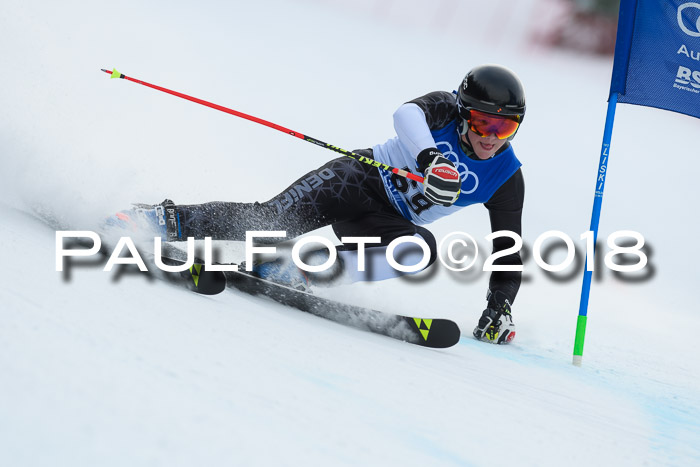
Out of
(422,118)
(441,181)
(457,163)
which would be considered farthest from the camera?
(457,163)

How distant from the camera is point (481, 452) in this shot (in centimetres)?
122

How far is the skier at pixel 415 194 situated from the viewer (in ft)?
8.77

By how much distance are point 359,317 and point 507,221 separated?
0.99m

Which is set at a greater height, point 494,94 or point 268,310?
point 494,94

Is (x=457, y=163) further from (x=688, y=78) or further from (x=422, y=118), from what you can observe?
(x=688, y=78)

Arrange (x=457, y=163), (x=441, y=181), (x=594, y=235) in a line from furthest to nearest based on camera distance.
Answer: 1. (x=594, y=235)
2. (x=457, y=163)
3. (x=441, y=181)

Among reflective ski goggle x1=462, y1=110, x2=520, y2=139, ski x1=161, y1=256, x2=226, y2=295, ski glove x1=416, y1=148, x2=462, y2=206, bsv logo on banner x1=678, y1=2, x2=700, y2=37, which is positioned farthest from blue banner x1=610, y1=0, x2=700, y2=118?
ski x1=161, y1=256, x2=226, y2=295

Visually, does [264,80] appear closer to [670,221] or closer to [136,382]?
[670,221]

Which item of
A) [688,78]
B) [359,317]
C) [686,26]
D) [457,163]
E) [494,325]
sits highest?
[686,26]

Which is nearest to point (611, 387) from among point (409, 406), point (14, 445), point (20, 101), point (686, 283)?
point (409, 406)

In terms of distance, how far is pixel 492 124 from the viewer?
8.87 ft

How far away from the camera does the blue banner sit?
320 centimetres

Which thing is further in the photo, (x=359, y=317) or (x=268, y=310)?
(x=359, y=317)

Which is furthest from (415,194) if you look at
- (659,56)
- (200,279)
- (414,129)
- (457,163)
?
(659,56)
